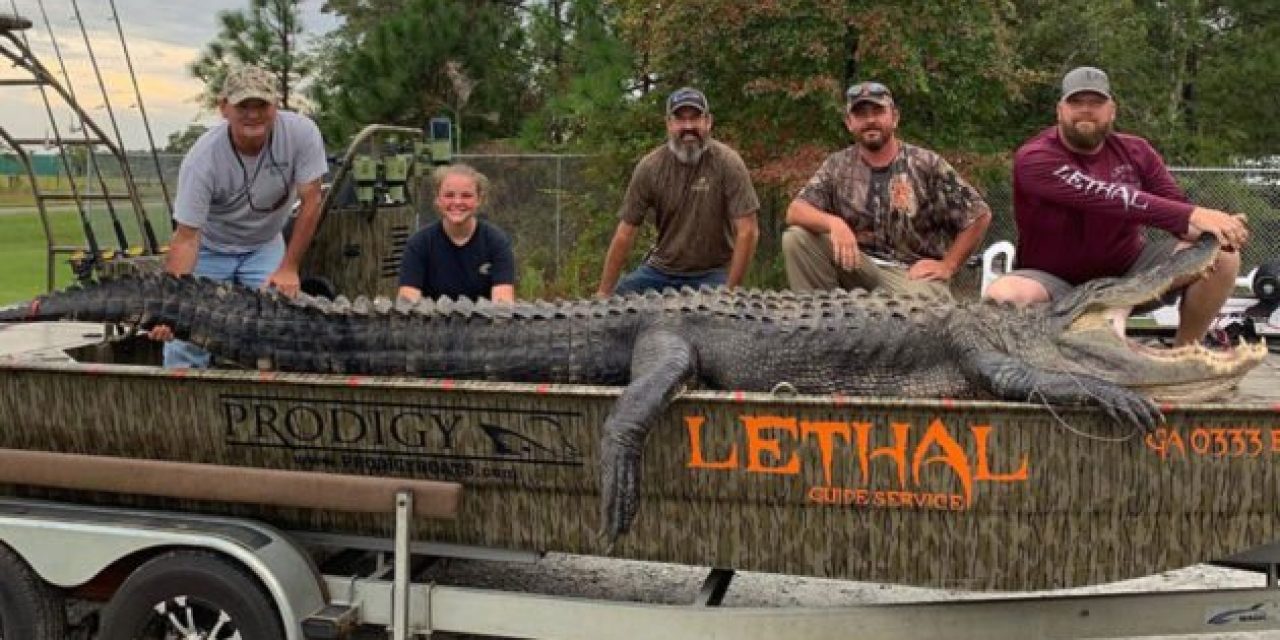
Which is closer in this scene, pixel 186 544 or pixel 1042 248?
pixel 186 544

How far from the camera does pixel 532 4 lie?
690 inches

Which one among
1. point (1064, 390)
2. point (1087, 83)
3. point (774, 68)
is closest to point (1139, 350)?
point (1064, 390)

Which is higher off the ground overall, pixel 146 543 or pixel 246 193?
pixel 246 193

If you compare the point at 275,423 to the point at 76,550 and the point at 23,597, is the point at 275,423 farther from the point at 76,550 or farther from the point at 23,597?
the point at 23,597

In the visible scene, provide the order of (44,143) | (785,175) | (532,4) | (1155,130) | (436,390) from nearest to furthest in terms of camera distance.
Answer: (436,390)
(44,143)
(785,175)
(1155,130)
(532,4)

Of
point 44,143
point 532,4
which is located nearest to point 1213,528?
point 44,143

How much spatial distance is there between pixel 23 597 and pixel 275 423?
855 millimetres

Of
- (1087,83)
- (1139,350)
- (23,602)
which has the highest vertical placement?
(1087,83)

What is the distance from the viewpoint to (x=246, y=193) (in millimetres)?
4062

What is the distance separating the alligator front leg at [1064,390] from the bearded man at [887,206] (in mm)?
1248

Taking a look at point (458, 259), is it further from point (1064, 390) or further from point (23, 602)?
point (1064, 390)

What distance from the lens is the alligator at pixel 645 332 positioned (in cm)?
318

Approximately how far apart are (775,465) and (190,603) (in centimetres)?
153

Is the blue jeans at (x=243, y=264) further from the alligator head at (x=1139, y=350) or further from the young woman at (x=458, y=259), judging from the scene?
the alligator head at (x=1139, y=350)
